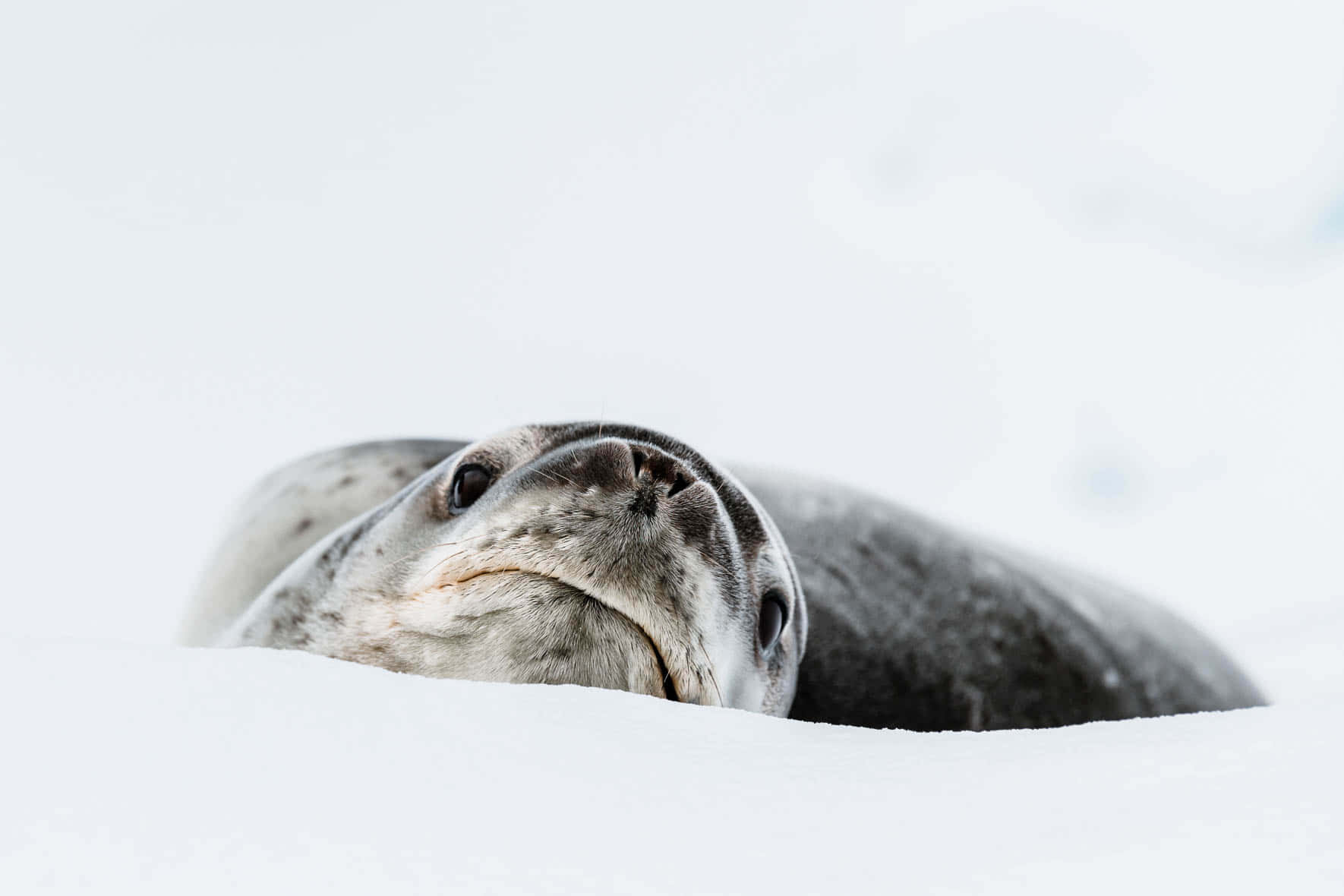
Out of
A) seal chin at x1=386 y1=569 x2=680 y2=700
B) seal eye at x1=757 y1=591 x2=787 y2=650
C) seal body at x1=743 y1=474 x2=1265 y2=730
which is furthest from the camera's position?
seal body at x1=743 y1=474 x2=1265 y2=730

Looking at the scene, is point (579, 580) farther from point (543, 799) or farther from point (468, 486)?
point (543, 799)

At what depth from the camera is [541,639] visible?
125cm

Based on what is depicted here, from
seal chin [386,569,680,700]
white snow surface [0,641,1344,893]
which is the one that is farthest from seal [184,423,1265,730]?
white snow surface [0,641,1344,893]

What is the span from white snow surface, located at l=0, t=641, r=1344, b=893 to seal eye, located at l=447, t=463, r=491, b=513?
733 millimetres

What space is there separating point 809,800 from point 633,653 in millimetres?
541

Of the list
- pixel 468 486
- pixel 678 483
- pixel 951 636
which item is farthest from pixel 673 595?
pixel 951 636

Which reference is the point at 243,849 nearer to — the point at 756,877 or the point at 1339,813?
the point at 756,877

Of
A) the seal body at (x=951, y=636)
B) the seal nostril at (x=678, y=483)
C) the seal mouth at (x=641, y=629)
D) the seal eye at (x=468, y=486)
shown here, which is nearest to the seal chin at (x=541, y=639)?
the seal mouth at (x=641, y=629)

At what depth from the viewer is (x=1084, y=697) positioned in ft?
7.75

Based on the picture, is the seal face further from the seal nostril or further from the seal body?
the seal body

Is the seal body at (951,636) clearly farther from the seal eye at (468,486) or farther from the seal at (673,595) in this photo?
the seal eye at (468,486)

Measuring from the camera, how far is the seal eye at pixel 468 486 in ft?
5.32

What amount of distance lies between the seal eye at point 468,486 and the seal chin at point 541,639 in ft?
0.93

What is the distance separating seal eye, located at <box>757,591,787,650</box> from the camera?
1.59 meters
